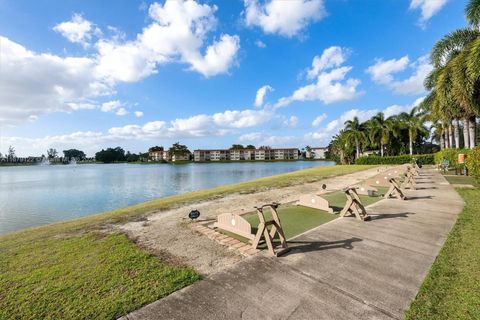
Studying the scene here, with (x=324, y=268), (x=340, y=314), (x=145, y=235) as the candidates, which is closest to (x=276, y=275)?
(x=324, y=268)

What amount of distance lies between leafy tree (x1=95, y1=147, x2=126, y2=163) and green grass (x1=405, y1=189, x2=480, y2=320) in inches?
7594

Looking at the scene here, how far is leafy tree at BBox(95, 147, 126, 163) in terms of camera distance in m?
173

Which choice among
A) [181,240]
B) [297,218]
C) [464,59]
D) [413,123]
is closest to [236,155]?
[413,123]

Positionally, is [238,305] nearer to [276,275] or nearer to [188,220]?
[276,275]

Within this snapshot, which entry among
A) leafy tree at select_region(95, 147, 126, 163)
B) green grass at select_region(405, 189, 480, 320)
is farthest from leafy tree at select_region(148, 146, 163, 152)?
green grass at select_region(405, 189, 480, 320)

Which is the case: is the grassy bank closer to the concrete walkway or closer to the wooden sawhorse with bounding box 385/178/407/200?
the concrete walkway

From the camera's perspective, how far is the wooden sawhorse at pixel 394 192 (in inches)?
389

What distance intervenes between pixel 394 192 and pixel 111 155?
190m

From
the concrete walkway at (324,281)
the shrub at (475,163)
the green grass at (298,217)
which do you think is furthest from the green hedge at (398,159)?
the concrete walkway at (324,281)

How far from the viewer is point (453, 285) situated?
3512mm

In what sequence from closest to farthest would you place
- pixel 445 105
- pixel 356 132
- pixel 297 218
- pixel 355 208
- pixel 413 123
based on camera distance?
pixel 355 208
pixel 297 218
pixel 445 105
pixel 413 123
pixel 356 132

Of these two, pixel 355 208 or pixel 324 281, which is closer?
pixel 324 281

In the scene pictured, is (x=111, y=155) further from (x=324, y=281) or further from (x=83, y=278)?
(x=324, y=281)

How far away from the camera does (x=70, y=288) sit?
368cm
